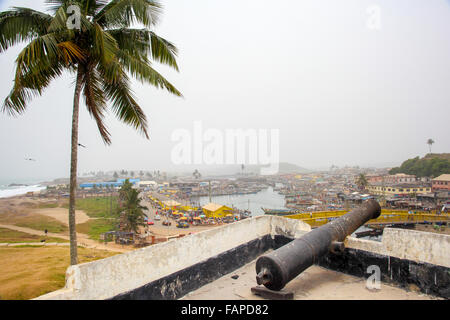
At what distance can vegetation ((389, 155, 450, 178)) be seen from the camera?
59.0 meters

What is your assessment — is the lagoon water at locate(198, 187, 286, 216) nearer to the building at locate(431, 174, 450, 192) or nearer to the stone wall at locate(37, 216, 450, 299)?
the building at locate(431, 174, 450, 192)

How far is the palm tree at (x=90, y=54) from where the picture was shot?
14.2 ft


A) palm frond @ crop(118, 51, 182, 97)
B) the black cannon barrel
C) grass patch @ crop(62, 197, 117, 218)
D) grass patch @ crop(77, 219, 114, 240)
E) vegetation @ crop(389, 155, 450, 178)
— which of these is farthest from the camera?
vegetation @ crop(389, 155, 450, 178)

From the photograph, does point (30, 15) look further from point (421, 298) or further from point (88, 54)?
point (421, 298)

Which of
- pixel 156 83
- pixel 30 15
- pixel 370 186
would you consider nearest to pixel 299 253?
pixel 156 83

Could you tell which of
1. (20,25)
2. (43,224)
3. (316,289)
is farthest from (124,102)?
(43,224)

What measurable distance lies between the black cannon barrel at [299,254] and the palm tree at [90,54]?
11.6ft

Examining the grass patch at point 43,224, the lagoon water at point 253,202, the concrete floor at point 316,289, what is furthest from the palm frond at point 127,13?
the lagoon water at point 253,202

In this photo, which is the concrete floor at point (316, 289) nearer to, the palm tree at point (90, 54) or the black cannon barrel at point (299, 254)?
the black cannon barrel at point (299, 254)

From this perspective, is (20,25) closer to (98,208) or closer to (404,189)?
(98,208)

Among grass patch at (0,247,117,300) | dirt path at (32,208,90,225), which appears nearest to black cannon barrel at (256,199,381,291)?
grass patch at (0,247,117,300)

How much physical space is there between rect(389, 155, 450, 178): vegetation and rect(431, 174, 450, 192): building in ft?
20.6
